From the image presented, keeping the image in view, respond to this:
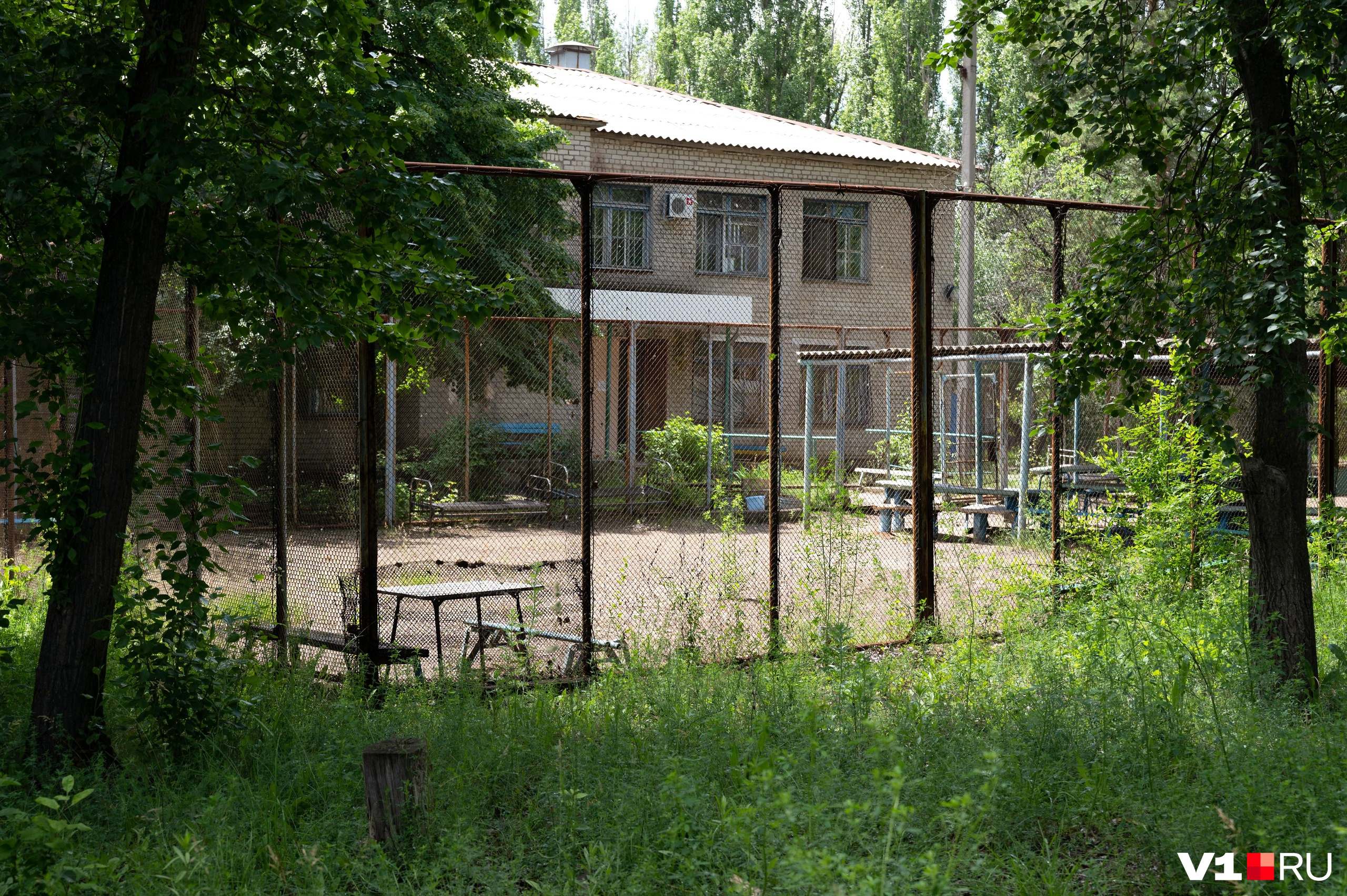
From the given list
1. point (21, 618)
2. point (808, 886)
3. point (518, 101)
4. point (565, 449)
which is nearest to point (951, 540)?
point (565, 449)

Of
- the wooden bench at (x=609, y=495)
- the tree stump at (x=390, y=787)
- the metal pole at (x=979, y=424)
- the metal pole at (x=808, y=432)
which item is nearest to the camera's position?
the tree stump at (x=390, y=787)

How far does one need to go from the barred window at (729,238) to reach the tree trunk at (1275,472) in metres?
16.9

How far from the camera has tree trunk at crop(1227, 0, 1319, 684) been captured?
511 centimetres

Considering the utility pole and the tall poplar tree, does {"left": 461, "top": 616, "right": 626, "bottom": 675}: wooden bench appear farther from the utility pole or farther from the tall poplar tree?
the utility pole

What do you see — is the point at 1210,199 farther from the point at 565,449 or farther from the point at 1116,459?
the point at 565,449

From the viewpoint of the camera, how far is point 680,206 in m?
21.3

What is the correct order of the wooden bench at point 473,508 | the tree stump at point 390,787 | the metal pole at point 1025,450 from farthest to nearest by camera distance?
the wooden bench at point 473,508 → the metal pole at point 1025,450 → the tree stump at point 390,787

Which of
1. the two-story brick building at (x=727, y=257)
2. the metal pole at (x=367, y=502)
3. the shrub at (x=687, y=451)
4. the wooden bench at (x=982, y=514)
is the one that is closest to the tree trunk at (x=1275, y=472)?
the metal pole at (x=367, y=502)

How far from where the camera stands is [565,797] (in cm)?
394

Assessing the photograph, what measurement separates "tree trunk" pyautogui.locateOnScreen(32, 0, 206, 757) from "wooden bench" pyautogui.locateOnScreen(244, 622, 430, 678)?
1.18 meters

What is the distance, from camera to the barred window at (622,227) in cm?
2109

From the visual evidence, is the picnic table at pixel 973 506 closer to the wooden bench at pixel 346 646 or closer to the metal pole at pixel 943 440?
the metal pole at pixel 943 440

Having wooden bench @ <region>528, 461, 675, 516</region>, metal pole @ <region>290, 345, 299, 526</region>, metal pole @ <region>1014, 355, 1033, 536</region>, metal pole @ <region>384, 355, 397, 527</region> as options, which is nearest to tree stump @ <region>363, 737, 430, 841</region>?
metal pole @ <region>290, 345, 299, 526</region>
